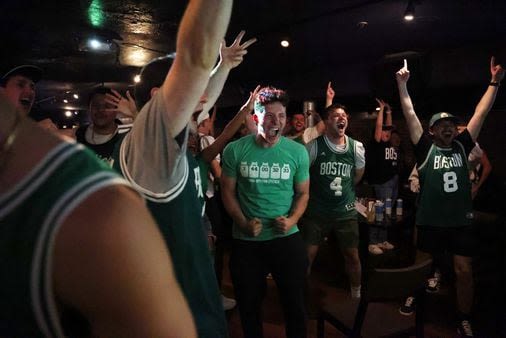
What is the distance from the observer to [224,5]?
3.41 ft

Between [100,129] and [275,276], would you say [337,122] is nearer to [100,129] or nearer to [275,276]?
[275,276]

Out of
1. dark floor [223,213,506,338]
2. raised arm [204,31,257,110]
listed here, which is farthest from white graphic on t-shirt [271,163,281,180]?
dark floor [223,213,506,338]

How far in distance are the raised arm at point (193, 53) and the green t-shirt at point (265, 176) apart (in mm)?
1553

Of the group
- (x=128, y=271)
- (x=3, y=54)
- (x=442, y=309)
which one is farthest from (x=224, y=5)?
(x=442, y=309)

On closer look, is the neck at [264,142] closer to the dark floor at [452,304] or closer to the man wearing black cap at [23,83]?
the dark floor at [452,304]

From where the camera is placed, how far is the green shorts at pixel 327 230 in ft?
12.6

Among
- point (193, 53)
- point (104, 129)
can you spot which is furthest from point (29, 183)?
point (104, 129)

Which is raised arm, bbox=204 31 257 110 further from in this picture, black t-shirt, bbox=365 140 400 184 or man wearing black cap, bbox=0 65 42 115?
black t-shirt, bbox=365 140 400 184

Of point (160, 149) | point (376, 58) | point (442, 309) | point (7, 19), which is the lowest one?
point (442, 309)

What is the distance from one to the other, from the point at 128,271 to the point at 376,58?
336 inches

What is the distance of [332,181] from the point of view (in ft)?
12.6

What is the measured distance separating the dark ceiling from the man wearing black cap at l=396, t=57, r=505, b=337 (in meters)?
2.04

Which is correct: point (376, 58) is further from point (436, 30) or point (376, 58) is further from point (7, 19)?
point (7, 19)

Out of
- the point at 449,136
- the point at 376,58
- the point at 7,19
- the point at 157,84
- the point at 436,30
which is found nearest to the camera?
the point at 157,84
